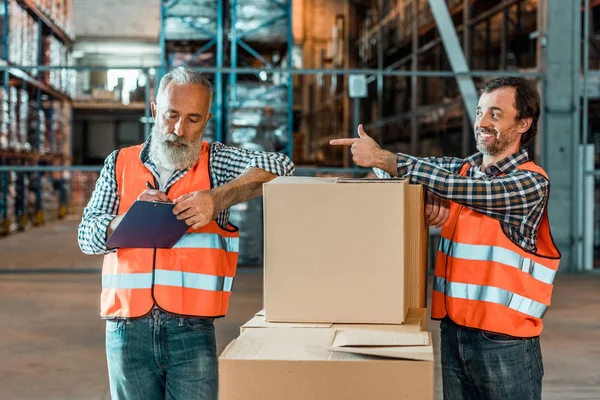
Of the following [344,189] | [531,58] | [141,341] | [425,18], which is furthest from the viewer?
[425,18]

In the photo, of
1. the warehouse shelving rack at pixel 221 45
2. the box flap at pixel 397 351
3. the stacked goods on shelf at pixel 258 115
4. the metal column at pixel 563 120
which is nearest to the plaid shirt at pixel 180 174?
the box flap at pixel 397 351

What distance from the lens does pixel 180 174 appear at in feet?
8.62

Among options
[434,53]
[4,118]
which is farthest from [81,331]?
[434,53]

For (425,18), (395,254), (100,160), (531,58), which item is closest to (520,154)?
(395,254)

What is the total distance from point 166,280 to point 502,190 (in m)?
1.07

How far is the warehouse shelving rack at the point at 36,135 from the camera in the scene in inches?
641

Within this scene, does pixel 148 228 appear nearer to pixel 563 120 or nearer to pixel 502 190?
pixel 502 190

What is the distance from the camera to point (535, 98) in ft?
8.64

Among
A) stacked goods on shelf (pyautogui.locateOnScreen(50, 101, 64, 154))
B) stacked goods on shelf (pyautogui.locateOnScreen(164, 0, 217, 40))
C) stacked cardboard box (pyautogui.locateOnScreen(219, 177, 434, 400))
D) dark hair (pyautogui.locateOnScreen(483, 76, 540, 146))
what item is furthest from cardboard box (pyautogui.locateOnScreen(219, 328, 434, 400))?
stacked goods on shelf (pyautogui.locateOnScreen(50, 101, 64, 154))

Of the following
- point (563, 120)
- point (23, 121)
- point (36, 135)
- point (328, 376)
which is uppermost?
point (23, 121)

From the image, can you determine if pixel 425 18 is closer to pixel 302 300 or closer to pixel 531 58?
pixel 531 58

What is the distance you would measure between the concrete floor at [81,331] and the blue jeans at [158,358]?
2.78 metres

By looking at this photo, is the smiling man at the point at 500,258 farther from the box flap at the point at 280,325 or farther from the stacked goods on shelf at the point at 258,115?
the stacked goods on shelf at the point at 258,115

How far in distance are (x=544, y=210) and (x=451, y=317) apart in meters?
0.45
